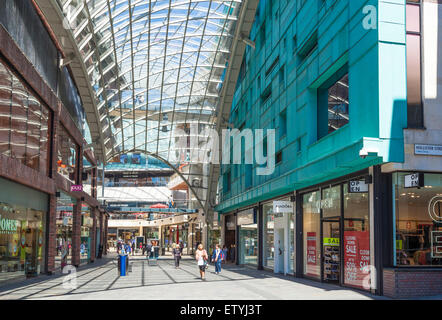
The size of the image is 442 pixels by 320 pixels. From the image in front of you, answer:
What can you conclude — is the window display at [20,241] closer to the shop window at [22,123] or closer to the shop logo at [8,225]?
the shop logo at [8,225]

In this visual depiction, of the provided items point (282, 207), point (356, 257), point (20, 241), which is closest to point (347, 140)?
point (356, 257)

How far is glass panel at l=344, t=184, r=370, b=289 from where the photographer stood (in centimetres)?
1650

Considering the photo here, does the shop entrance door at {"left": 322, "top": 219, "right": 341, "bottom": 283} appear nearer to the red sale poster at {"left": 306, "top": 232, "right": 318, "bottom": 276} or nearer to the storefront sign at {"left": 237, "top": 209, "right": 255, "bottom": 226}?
the red sale poster at {"left": 306, "top": 232, "right": 318, "bottom": 276}

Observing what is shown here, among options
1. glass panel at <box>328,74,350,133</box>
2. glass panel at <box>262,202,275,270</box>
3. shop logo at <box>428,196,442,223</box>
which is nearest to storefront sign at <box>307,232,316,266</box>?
glass panel at <box>328,74,350,133</box>

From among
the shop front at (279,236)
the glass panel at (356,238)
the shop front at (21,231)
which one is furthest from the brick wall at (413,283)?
the shop front at (21,231)

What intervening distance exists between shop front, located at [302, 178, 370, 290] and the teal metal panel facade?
0.77 metres

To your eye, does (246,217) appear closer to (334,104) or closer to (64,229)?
(64,229)

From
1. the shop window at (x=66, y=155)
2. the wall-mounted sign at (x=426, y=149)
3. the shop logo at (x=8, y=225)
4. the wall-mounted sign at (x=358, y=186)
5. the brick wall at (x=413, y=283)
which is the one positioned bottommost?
the brick wall at (x=413, y=283)

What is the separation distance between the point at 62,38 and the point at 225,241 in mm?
24167

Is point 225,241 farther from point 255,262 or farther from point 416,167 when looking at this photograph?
point 416,167

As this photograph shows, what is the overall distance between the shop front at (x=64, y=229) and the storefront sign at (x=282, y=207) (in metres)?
10.9

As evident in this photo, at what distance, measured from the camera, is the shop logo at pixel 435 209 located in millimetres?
15359

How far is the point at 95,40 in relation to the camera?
30141mm
